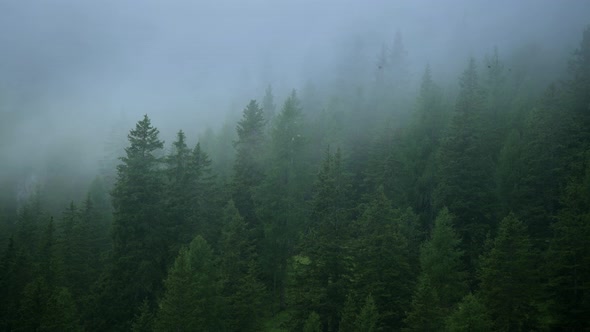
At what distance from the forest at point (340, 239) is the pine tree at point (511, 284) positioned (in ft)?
0.27

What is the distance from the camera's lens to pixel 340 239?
99.1 feet

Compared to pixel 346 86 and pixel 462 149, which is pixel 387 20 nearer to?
pixel 346 86

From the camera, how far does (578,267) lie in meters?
26.2

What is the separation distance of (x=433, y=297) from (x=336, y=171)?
14124 millimetres

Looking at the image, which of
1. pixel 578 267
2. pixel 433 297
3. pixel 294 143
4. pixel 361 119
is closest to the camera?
pixel 433 297

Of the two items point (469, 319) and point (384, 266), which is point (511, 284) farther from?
point (384, 266)

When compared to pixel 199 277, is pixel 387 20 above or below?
above

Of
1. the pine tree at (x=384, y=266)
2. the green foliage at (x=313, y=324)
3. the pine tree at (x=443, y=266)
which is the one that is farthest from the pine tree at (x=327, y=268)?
the pine tree at (x=443, y=266)

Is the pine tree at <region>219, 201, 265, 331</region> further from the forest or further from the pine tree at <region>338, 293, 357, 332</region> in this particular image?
the pine tree at <region>338, 293, 357, 332</region>

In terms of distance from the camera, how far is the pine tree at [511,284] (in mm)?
25183

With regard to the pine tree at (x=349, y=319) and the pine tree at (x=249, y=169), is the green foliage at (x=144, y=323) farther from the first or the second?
Answer: the pine tree at (x=349, y=319)

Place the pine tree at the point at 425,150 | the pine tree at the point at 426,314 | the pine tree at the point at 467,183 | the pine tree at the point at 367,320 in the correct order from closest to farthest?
1. the pine tree at the point at 426,314
2. the pine tree at the point at 367,320
3. the pine tree at the point at 467,183
4. the pine tree at the point at 425,150

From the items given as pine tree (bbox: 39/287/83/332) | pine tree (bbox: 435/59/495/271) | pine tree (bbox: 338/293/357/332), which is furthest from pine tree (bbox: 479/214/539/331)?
pine tree (bbox: 39/287/83/332)

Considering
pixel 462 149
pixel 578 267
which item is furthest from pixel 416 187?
pixel 578 267
